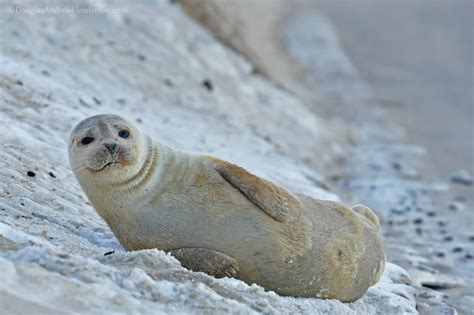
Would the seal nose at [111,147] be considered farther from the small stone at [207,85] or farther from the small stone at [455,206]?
the small stone at [207,85]

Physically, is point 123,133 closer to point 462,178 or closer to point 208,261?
point 208,261

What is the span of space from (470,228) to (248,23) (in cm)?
1346

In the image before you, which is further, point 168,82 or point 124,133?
point 168,82

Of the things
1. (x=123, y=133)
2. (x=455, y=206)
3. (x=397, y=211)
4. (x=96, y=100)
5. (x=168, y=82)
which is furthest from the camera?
(x=168, y=82)

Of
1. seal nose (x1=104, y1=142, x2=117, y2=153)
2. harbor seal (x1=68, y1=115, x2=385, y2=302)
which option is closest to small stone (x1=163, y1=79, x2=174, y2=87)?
harbor seal (x1=68, y1=115, x2=385, y2=302)

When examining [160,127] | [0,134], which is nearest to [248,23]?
[160,127]

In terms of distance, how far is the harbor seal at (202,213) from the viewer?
534 centimetres

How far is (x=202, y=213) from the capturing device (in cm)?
539

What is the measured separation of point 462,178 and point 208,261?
7255 mm

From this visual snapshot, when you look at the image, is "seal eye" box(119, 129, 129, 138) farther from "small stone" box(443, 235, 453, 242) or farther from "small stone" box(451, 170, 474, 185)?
"small stone" box(451, 170, 474, 185)

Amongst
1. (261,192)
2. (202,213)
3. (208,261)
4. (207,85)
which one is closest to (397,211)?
(207,85)

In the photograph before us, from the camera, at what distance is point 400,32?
902 inches

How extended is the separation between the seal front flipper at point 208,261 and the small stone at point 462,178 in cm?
707

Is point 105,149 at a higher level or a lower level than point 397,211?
lower
